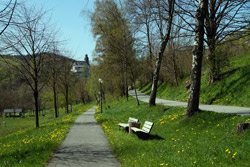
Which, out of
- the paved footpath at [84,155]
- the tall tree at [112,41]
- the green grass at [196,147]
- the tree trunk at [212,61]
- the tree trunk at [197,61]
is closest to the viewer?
the green grass at [196,147]

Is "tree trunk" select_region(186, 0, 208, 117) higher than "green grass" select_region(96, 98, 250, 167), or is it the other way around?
"tree trunk" select_region(186, 0, 208, 117)

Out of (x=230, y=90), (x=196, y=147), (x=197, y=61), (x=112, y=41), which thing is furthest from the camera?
(x=112, y=41)

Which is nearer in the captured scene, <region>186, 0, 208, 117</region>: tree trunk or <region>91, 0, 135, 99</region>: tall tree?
<region>186, 0, 208, 117</region>: tree trunk

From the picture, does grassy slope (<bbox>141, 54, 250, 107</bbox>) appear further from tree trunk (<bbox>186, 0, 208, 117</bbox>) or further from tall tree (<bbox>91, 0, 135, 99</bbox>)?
tall tree (<bbox>91, 0, 135, 99</bbox>)

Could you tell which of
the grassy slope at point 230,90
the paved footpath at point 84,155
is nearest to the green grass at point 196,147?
the paved footpath at point 84,155

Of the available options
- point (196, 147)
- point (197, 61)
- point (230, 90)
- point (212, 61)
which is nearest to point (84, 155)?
point (196, 147)

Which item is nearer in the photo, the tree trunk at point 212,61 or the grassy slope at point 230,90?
the grassy slope at point 230,90

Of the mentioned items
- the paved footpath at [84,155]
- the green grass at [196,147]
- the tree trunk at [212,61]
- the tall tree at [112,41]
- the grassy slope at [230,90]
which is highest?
the tall tree at [112,41]

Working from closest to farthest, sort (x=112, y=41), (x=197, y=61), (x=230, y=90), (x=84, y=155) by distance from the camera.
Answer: (x=84, y=155)
(x=197, y=61)
(x=230, y=90)
(x=112, y=41)

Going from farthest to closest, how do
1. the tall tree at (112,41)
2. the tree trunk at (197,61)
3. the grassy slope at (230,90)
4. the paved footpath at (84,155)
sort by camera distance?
the tall tree at (112,41) < the grassy slope at (230,90) < the tree trunk at (197,61) < the paved footpath at (84,155)

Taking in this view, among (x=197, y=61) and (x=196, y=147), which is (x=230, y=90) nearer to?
(x=197, y=61)

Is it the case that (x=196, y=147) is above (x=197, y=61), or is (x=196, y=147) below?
below

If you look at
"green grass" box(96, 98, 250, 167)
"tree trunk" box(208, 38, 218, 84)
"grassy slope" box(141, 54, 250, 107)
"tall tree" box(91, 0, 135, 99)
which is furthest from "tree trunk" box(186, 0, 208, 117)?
"tall tree" box(91, 0, 135, 99)

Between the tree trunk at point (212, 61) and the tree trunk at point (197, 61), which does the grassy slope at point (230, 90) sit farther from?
the tree trunk at point (197, 61)
